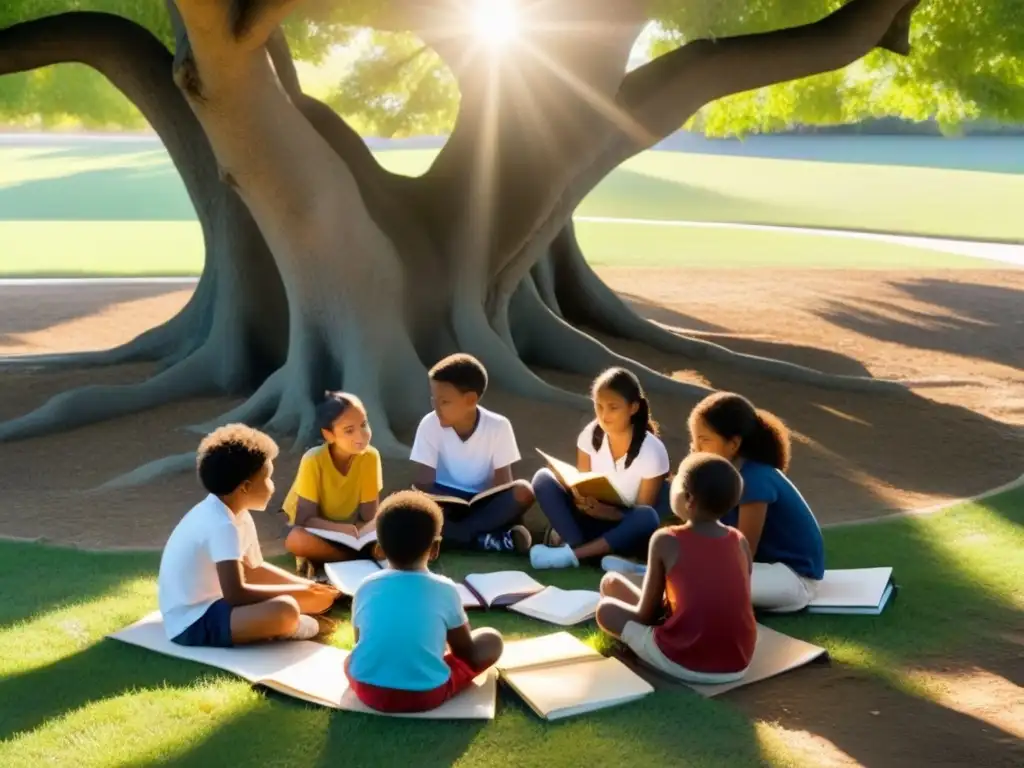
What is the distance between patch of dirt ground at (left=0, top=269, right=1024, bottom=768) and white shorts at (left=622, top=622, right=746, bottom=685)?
0.09 meters

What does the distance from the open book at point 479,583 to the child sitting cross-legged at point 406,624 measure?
1.16m

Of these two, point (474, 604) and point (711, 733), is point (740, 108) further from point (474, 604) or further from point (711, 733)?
point (711, 733)

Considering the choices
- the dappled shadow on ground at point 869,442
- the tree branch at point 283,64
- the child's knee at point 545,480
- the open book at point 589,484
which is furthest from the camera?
the tree branch at point 283,64

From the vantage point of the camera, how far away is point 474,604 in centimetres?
559

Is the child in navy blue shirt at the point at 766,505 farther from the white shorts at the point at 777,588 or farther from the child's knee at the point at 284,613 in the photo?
the child's knee at the point at 284,613

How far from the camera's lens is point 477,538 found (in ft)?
21.7

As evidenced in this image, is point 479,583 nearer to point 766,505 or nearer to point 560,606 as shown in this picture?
point 560,606

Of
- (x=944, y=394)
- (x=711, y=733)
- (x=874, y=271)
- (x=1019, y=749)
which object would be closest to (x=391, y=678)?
(x=711, y=733)

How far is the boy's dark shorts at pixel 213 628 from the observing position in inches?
195

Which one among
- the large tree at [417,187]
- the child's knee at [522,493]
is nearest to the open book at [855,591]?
the child's knee at [522,493]

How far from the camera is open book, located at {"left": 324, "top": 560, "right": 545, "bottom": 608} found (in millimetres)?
5621

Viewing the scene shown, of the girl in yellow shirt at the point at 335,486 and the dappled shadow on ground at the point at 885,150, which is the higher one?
the dappled shadow on ground at the point at 885,150

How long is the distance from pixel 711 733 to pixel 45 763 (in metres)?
2.25

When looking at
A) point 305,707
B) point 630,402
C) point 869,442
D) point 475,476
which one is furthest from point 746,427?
point 869,442
